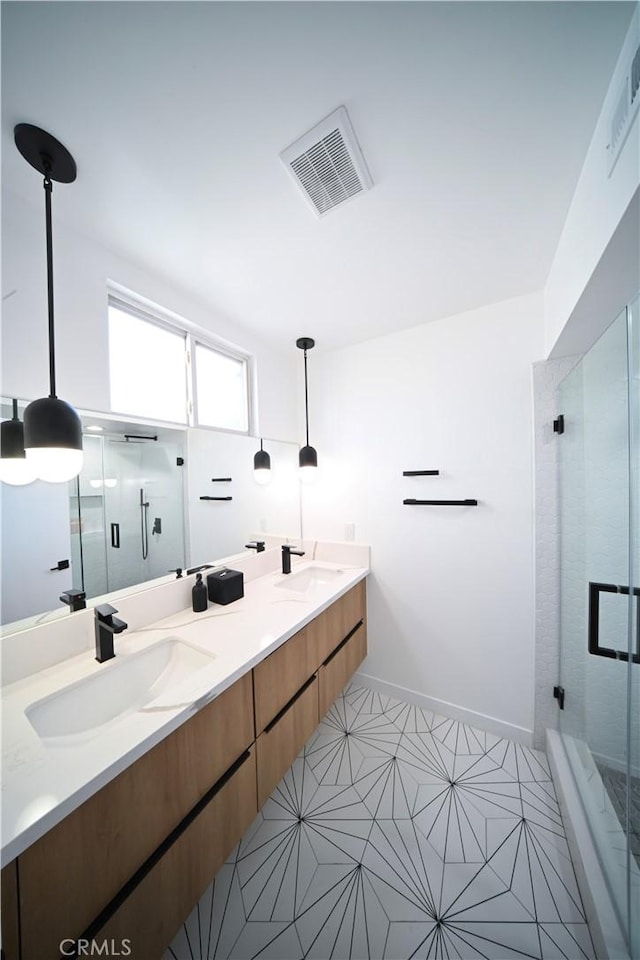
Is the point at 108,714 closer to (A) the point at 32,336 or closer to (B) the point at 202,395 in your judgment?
(A) the point at 32,336

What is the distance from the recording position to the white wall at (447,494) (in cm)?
177

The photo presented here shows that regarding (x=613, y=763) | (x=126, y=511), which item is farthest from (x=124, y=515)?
(x=613, y=763)

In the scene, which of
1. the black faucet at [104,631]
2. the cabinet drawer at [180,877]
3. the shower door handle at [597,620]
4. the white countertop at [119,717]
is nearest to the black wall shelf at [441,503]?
the shower door handle at [597,620]

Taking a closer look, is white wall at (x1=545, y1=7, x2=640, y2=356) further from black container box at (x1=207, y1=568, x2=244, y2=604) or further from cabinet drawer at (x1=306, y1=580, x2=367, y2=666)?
black container box at (x1=207, y1=568, x2=244, y2=604)

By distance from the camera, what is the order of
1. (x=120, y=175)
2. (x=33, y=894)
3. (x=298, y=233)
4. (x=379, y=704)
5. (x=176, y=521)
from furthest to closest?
(x=379, y=704) → (x=176, y=521) → (x=298, y=233) → (x=120, y=175) → (x=33, y=894)

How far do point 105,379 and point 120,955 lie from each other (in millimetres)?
1750

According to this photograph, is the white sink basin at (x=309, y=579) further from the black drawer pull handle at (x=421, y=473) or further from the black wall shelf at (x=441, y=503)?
the black drawer pull handle at (x=421, y=473)

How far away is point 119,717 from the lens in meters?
1.07

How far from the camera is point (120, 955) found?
2.53 feet

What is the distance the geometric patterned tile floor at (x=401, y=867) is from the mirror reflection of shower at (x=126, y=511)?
1282mm

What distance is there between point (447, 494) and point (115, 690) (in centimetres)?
190

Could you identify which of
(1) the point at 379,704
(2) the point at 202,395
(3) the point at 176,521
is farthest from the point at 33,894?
(1) the point at 379,704

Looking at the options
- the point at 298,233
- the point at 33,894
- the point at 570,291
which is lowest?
the point at 33,894

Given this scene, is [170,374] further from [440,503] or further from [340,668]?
[340,668]
